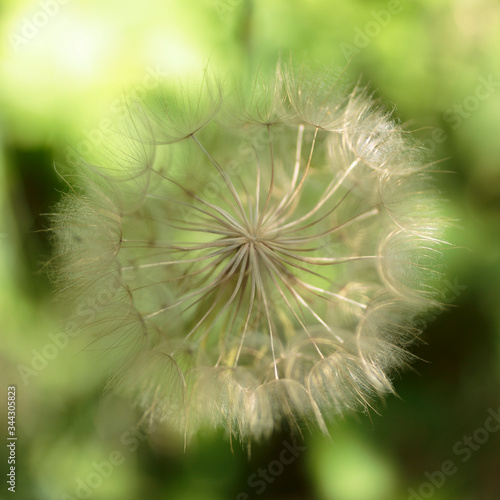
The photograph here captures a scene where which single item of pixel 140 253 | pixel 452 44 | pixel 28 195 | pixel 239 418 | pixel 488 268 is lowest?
pixel 488 268

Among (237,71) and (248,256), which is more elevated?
(237,71)

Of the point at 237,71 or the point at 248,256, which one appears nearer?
the point at 248,256

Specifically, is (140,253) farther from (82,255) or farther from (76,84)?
(76,84)

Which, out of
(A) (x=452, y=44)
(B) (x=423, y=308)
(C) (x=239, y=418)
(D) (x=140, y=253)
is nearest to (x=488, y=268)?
(B) (x=423, y=308)

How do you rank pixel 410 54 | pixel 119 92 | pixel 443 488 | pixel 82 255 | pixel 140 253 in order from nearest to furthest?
pixel 82 255 → pixel 140 253 → pixel 119 92 → pixel 410 54 → pixel 443 488

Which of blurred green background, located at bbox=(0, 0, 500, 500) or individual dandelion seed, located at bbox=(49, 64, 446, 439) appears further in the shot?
blurred green background, located at bbox=(0, 0, 500, 500)
